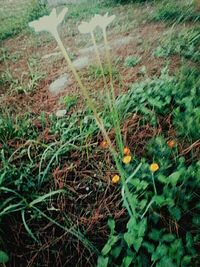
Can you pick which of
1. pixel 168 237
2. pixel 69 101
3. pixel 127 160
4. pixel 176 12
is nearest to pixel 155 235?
pixel 168 237

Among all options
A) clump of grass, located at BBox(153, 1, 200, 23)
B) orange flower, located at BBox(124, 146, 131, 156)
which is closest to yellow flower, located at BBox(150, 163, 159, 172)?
orange flower, located at BBox(124, 146, 131, 156)

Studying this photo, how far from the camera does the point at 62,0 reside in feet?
20.3

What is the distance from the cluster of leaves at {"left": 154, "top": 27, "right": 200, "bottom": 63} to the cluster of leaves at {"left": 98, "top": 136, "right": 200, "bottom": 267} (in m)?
1.36

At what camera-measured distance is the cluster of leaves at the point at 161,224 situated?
1.29 m

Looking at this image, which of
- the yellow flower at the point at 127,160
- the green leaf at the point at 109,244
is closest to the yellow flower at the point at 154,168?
the yellow flower at the point at 127,160

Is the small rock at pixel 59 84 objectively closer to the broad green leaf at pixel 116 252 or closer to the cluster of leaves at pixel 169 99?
the cluster of leaves at pixel 169 99

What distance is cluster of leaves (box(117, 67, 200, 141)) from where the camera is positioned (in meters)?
1.90

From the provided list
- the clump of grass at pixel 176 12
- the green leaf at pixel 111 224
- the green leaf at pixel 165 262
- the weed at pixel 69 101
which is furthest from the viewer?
the clump of grass at pixel 176 12

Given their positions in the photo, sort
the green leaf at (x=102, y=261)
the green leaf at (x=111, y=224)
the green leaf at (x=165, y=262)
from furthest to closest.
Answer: the green leaf at (x=111, y=224) → the green leaf at (x=102, y=261) → the green leaf at (x=165, y=262)

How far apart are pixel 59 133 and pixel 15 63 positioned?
2.00 m

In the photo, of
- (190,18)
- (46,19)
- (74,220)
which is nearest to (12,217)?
(74,220)

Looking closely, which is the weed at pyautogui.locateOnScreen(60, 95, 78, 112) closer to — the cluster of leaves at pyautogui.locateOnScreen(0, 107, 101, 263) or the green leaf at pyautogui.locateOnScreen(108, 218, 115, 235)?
the cluster of leaves at pyautogui.locateOnScreen(0, 107, 101, 263)

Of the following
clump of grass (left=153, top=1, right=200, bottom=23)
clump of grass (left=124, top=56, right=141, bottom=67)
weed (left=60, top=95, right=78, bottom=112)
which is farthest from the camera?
clump of grass (left=153, top=1, right=200, bottom=23)

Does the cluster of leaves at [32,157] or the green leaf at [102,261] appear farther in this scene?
the cluster of leaves at [32,157]
